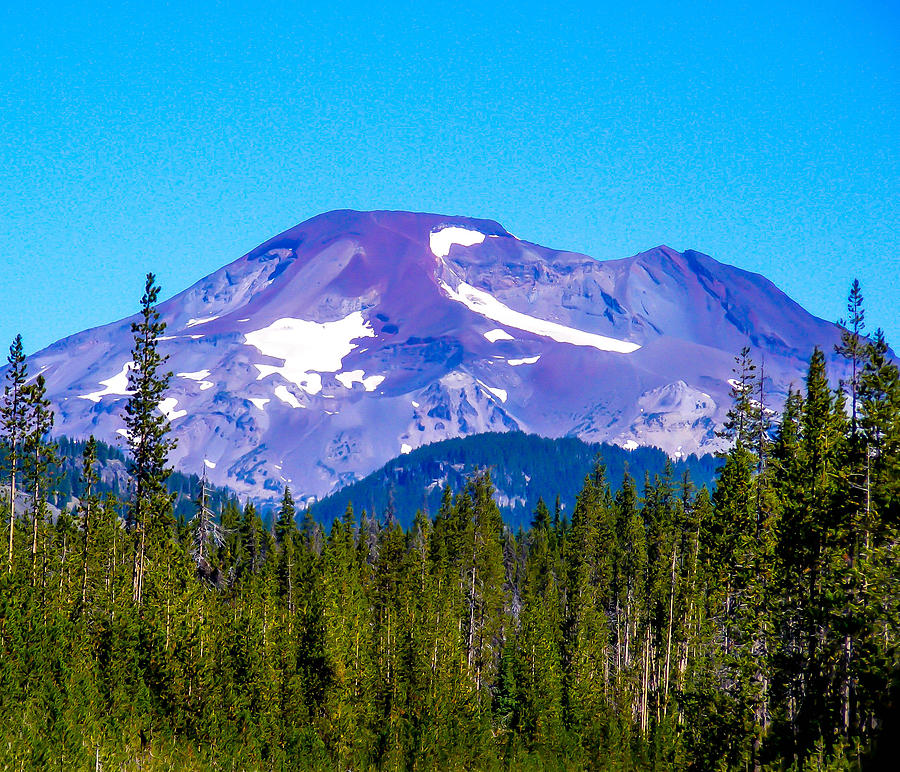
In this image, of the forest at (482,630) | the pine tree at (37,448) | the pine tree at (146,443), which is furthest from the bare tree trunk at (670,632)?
the pine tree at (37,448)

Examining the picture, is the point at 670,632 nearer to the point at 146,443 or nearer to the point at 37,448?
the point at 146,443

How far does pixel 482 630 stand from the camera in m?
85.6

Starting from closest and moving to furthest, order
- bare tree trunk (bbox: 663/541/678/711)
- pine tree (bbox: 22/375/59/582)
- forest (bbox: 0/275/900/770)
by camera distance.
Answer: forest (bbox: 0/275/900/770) → pine tree (bbox: 22/375/59/582) → bare tree trunk (bbox: 663/541/678/711)

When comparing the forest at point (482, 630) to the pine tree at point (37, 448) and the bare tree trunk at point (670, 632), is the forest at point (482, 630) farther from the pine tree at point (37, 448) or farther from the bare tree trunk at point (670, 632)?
the bare tree trunk at point (670, 632)

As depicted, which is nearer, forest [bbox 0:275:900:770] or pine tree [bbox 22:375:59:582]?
forest [bbox 0:275:900:770]

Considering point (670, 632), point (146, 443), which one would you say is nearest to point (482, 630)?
point (670, 632)

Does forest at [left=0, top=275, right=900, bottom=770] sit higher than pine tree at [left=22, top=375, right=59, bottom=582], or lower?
lower

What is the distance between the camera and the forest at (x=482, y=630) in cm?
3891

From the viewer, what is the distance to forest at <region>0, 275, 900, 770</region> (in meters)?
38.9

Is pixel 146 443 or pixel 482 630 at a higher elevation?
pixel 146 443

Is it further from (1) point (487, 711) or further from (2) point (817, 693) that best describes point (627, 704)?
(2) point (817, 693)

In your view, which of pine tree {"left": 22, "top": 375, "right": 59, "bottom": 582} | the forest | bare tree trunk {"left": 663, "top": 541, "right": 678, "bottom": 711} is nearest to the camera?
the forest

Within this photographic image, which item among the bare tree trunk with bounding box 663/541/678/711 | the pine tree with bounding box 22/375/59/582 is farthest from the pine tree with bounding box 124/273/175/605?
the bare tree trunk with bounding box 663/541/678/711

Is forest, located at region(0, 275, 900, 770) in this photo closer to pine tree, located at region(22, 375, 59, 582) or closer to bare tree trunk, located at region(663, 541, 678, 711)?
pine tree, located at region(22, 375, 59, 582)
